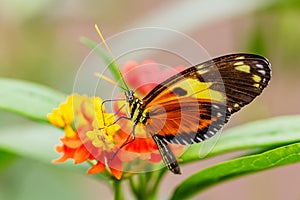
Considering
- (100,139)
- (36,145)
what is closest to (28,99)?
(36,145)

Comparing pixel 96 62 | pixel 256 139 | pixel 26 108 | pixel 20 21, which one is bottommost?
pixel 256 139

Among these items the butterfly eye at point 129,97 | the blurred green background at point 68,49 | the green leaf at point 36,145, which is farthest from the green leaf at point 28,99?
the blurred green background at point 68,49

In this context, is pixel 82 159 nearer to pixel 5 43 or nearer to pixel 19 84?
A: pixel 19 84

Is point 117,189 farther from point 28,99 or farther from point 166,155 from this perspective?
point 28,99

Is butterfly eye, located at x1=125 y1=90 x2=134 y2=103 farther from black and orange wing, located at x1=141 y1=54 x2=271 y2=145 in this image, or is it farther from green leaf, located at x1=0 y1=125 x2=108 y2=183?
green leaf, located at x1=0 y1=125 x2=108 y2=183

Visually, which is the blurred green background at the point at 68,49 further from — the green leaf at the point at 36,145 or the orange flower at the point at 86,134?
the orange flower at the point at 86,134

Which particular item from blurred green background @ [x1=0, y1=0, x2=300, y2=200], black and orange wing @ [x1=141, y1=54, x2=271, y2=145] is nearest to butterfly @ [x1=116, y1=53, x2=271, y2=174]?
black and orange wing @ [x1=141, y1=54, x2=271, y2=145]

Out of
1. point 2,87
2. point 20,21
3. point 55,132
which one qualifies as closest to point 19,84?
point 2,87
